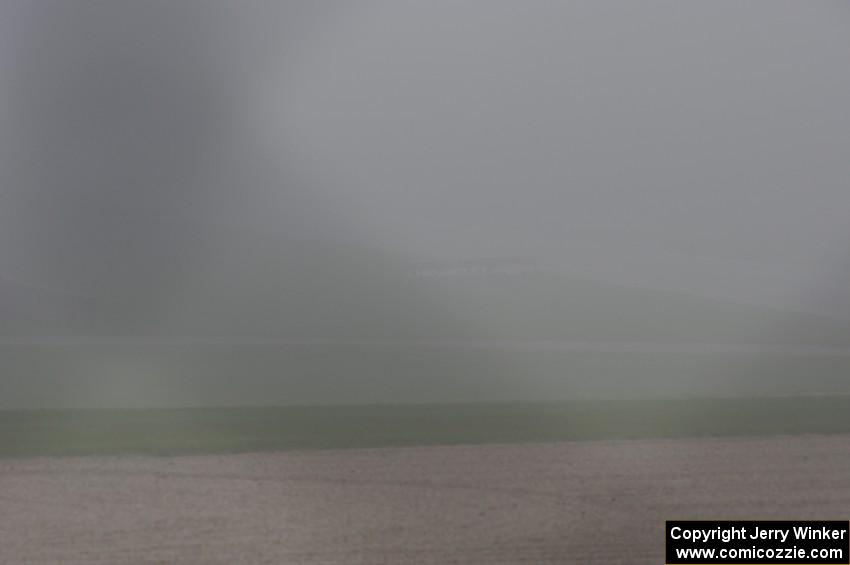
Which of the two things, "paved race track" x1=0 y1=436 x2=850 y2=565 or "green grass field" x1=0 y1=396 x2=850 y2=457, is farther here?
"green grass field" x1=0 y1=396 x2=850 y2=457

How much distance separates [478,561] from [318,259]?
28.6ft

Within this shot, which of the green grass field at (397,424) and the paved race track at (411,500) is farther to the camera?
the green grass field at (397,424)

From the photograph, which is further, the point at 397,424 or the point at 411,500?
the point at 397,424

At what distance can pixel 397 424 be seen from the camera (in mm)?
9672

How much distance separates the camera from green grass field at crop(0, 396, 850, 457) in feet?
28.9

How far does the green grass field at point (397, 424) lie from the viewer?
880cm

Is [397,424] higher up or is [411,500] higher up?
[397,424]

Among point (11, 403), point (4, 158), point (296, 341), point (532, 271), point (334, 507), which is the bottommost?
point (334, 507)

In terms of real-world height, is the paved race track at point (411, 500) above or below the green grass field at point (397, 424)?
below

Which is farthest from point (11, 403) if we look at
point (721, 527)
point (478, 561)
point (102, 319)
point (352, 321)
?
point (721, 527)

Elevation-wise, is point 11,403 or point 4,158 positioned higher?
point 4,158

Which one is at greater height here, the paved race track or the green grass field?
the green grass field

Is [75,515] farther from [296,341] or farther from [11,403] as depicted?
[296,341]

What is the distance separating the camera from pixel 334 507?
22.8 feet
